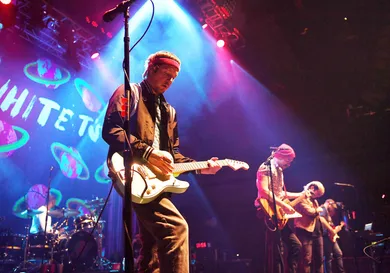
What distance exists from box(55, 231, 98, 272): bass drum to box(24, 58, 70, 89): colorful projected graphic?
4.99m

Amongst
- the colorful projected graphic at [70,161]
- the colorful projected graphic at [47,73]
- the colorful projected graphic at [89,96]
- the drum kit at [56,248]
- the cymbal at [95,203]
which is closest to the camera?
the drum kit at [56,248]

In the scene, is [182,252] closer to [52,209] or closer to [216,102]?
[52,209]

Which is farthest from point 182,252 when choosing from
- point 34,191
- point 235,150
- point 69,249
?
point 235,150

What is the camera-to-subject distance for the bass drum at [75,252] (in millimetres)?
8570

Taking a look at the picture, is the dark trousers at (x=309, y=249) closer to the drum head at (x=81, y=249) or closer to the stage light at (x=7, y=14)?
the drum head at (x=81, y=249)

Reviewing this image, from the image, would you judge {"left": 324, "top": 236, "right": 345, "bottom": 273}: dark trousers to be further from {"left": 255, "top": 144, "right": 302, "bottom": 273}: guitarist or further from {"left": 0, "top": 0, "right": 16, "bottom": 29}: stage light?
{"left": 0, "top": 0, "right": 16, "bottom": 29}: stage light

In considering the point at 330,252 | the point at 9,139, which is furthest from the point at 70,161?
the point at 330,252

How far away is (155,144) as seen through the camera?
3.26 m

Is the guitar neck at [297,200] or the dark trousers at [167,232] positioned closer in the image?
the dark trousers at [167,232]

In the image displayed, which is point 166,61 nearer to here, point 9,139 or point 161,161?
point 161,161

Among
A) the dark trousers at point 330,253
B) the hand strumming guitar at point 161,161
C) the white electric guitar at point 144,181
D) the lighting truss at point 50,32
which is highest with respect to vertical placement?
the lighting truss at point 50,32

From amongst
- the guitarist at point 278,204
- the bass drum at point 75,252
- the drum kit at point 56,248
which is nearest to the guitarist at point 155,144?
the guitarist at point 278,204

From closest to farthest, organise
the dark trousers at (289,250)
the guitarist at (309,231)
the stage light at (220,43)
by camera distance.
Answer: the dark trousers at (289,250)
the guitarist at (309,231)
the stage light at (220,43)

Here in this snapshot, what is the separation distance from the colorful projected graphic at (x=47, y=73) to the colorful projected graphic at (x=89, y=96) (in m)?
0.48
